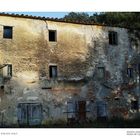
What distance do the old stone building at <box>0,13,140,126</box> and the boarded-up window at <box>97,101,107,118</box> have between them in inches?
1.8

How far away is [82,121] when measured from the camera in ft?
56.4

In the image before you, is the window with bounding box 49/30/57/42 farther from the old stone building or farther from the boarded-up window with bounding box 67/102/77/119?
the boarded-up window with bounding box 67/102/77/119

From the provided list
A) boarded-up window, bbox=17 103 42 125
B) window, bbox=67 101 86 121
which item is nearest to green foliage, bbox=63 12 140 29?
window, bbox=67 101 86 121

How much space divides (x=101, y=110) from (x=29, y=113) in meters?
3.34

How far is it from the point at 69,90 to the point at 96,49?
237cm

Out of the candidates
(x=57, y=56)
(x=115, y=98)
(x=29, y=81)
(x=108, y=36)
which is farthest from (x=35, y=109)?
(x=108, y=36)

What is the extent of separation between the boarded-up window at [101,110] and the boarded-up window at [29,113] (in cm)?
272

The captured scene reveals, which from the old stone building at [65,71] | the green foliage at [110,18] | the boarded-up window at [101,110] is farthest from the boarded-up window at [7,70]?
the boarded-up window at [101,110]

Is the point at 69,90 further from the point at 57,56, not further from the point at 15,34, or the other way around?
the point at 15,34

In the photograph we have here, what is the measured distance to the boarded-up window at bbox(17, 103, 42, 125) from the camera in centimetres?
1672

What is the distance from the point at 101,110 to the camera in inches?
708

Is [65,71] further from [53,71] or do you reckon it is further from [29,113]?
[29,113]

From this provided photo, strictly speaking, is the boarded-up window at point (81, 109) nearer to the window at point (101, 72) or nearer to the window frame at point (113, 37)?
the window at point (101, 72)

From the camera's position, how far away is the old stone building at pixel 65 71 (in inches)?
661
